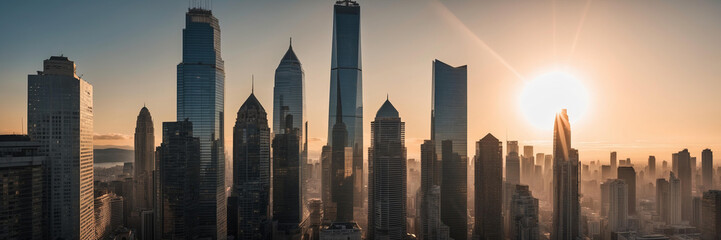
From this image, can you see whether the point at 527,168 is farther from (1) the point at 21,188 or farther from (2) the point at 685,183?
(1) the point at 21,188

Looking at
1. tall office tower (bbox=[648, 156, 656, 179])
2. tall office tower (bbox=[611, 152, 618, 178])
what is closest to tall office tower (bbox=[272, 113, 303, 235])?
tall office tower (bbox=[611, 152, 618, 178])

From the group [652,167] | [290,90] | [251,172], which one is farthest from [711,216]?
[290,90]

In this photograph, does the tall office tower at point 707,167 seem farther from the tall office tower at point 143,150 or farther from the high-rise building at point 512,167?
the tall office tower at point 143,150

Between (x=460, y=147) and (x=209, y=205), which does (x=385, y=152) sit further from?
(x=209, y=205)

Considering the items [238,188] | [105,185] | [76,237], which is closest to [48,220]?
[76,237]

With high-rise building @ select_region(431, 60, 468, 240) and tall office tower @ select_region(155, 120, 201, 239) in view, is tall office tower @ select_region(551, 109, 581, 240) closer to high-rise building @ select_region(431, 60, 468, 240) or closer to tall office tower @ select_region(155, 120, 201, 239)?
high-rise building @ select_region(431, 60, 468, 240)
